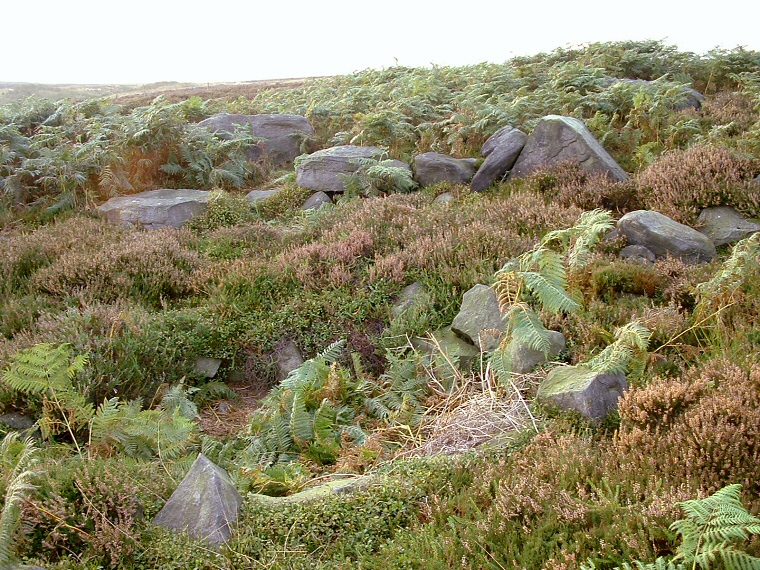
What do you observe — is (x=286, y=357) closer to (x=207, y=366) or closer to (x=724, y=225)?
(x=207, y=366)

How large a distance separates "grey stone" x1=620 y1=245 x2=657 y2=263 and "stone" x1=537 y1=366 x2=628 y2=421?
116 inches

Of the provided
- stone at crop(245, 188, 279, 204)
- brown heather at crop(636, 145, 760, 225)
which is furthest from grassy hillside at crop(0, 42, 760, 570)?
stone at crop(245, 188, 279, 204)

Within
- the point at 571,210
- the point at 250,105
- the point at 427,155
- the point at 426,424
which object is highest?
the point at 250,105

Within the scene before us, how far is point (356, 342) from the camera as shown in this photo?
6.50 metres

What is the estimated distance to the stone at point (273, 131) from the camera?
14.4m

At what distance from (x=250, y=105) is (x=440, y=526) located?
18284mm

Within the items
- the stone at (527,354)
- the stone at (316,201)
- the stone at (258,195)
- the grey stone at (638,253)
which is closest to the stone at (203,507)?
the stone at (527,354)

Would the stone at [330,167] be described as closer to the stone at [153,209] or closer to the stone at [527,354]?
the stone at [153,209]

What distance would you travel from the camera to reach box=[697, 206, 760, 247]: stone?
745 centimetres

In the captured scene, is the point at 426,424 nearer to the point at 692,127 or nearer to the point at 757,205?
the point at 757,205

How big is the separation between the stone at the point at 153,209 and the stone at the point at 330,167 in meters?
1.88

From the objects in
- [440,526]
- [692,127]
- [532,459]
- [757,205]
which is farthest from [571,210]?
[440,526]

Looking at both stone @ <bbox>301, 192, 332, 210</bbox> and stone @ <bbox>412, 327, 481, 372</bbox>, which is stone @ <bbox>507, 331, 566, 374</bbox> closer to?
stone @ <bbox>412, 327, 481, 372</bbox>

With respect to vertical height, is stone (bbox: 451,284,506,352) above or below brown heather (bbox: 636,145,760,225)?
below
